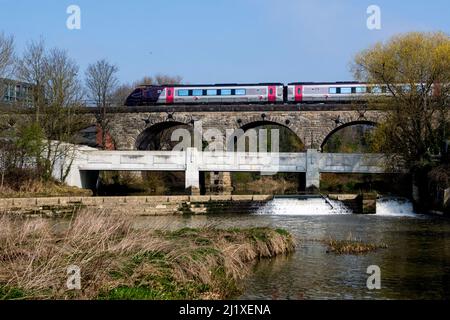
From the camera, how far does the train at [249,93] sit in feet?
139

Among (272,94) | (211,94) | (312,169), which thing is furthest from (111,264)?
(211,94)

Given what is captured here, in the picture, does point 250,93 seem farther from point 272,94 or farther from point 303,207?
point 303,207

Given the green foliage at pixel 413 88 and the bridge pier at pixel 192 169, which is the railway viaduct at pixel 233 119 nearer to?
the bridge pier at pixel 192 169

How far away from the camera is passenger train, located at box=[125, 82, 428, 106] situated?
139ft

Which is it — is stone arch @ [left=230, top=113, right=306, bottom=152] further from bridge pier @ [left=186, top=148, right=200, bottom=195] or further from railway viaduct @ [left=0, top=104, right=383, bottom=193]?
bridge pier @ [left=186, top=148, right=200, bottom=195]

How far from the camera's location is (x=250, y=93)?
43.8 metres

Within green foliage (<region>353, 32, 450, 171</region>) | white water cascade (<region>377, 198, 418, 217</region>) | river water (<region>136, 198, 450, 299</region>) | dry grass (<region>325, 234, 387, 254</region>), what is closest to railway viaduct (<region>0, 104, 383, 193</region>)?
green foliage (<region>353, 32, 450, 171</region>)

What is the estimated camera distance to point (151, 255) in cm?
919

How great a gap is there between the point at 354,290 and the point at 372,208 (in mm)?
16522

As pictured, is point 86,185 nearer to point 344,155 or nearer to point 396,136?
point 344,155

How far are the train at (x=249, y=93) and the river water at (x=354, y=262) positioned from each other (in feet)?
65.5

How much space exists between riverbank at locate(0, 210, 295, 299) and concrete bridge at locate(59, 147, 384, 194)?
22453 millimetres

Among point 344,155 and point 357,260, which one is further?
point 344,155

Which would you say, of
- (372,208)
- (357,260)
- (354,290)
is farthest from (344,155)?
(354,290)
